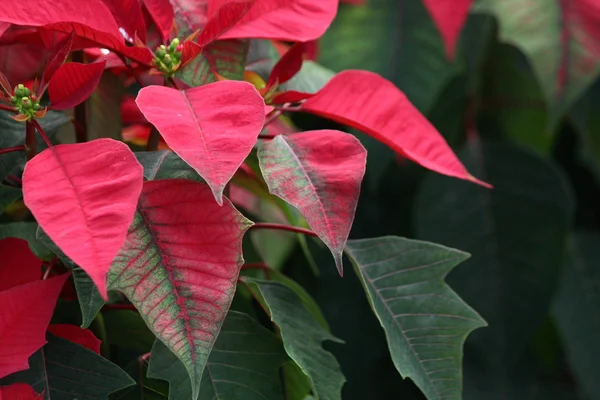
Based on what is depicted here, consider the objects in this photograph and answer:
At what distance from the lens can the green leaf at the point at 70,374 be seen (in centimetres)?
33

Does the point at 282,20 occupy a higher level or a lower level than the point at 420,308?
higher

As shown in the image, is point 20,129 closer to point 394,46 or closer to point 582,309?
point 394,46

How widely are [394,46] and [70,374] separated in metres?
0.49

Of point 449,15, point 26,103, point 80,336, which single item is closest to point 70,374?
point 80,336

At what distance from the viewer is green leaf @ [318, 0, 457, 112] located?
70cm

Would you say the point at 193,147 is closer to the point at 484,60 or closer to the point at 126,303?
the point at 126,303

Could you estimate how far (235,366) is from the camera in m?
0.37

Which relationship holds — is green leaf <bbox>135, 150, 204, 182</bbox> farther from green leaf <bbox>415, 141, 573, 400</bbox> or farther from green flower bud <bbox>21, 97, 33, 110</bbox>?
green leaf <bbox>415, 141, 573, 400</bbox>

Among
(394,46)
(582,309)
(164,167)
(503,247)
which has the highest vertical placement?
(164,167)

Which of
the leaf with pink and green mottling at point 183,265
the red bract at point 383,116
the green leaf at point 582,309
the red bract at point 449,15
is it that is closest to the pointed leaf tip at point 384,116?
the red bract at point 383,116

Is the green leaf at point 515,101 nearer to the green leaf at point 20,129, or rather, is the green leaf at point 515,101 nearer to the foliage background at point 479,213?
the foliage background at point 479,213

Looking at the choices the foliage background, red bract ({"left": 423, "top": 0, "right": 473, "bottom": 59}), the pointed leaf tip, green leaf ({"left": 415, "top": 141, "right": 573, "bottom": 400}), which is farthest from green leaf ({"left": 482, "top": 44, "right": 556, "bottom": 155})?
the pointed leaf tip

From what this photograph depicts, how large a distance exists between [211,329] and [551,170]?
51 centimetres

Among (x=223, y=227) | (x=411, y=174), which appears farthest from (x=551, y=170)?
(x=223, y=227)
